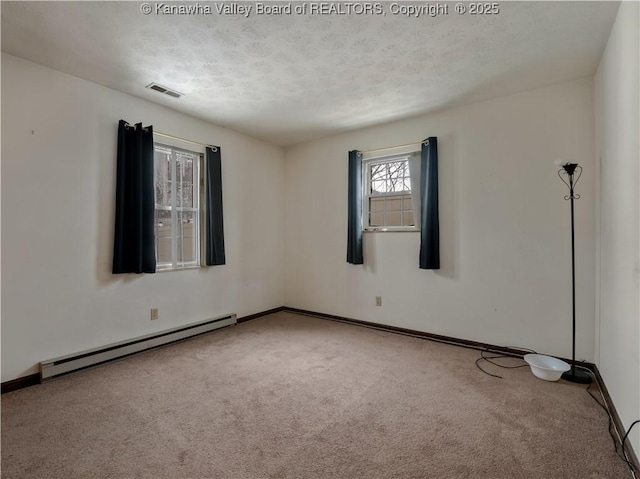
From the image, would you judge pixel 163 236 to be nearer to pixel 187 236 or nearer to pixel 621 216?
pixel 187 236

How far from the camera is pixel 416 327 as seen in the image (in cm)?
377

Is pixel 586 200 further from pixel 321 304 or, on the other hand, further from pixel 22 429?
pixel 22 429

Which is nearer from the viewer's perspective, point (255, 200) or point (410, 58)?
point (410, 58)

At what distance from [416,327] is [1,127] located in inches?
168

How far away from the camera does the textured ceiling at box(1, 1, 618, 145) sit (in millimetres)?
2041

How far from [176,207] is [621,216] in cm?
392

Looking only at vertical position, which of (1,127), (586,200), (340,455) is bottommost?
(340,455)

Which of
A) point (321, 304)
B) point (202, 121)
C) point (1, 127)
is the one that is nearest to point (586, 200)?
point (321, 304)

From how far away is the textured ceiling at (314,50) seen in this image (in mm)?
2041

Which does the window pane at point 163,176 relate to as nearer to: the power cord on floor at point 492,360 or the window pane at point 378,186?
the window pane at point 378,186

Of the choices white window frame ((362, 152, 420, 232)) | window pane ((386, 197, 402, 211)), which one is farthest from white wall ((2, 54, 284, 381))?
window pane ((386, 197, 402, 211))

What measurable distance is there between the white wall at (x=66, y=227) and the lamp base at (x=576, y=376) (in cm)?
370

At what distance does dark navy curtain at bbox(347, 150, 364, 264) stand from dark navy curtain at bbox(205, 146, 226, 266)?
1640 millimetres

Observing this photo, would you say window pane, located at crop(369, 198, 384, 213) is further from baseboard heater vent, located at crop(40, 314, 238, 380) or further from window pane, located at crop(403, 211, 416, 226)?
baseboard heater vent, located at crop(40, 314, 238, 380)
